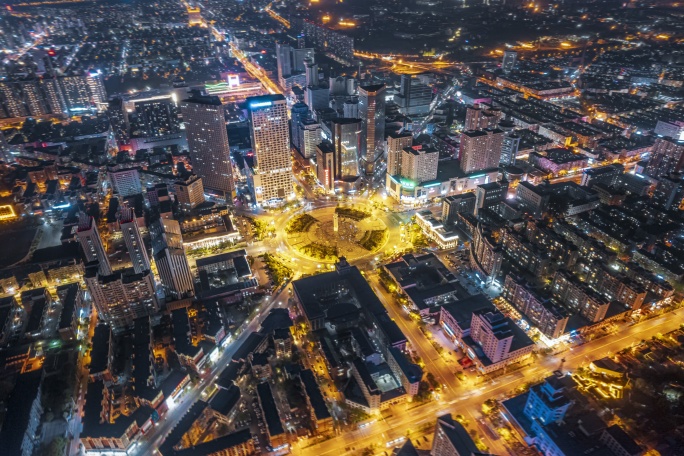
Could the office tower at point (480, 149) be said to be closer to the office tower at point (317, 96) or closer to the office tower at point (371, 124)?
the office tower at point (371, 124)

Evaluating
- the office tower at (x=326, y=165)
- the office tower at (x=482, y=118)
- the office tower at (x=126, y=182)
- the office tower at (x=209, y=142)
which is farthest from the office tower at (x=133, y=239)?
the office tower at (x=482, y=118)

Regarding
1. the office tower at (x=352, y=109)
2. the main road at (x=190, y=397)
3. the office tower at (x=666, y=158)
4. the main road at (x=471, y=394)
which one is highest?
the office tower at (x=352, y=109)

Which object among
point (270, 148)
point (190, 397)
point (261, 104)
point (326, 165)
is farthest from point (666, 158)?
point (190, 397)

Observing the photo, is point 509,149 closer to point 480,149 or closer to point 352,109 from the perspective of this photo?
point 480,149

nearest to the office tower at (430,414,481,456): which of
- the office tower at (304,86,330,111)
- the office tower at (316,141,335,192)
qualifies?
the office tower at (316,141,335,192)

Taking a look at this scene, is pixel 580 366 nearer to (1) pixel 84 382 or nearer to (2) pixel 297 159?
(1) pixel 84 382

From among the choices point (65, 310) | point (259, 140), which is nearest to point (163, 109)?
point (259, 140)
